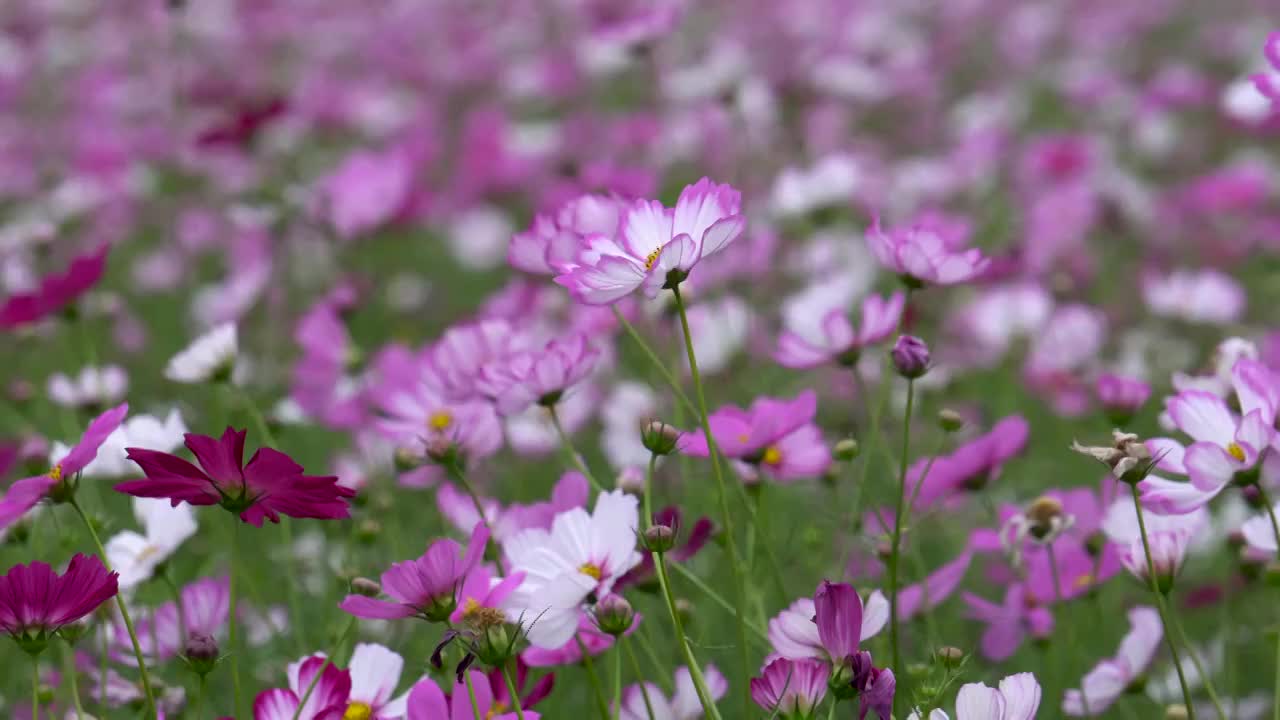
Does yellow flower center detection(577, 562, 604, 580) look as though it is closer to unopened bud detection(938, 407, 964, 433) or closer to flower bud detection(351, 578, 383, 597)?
flower bud detection(351, 578, 383, 597)

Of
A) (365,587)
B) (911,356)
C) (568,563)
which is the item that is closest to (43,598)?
(365,587)

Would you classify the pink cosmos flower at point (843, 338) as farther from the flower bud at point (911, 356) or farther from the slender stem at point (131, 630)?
the slender stem at point (131, 630)

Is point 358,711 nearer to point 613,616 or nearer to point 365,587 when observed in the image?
point 365,587

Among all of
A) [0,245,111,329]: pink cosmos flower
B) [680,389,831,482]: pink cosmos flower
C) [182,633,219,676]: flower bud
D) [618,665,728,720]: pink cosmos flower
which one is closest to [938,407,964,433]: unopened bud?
[680,389,831,482]: pink cosmos flower

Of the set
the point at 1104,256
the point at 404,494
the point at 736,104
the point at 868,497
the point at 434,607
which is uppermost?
the point at 434,607

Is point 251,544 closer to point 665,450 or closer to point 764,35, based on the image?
point 665,450

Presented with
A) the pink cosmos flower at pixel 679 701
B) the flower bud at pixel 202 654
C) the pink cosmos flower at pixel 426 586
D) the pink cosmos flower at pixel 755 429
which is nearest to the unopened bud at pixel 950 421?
the pink cosmos flower at pixel 755 429

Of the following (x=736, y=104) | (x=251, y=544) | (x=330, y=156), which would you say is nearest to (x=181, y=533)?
(x=251, y=544)

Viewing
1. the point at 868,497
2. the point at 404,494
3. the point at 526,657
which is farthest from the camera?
the point at 404,494
